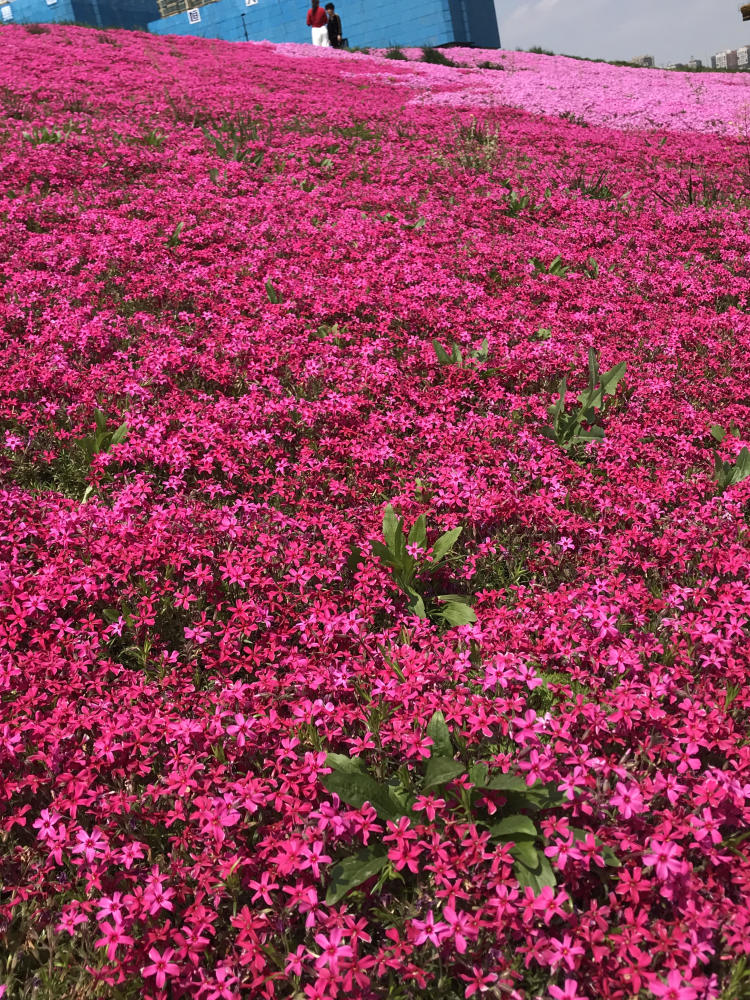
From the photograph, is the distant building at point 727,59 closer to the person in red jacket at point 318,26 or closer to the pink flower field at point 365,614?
the person in red jacket at point 318,26

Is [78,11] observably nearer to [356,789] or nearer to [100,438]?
[100,438]

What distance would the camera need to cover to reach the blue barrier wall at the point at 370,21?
65.1 meters

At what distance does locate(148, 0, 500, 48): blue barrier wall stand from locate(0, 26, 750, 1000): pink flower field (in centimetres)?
6834

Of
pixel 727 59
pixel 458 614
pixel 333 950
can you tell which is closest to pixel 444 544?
pixel 458 614

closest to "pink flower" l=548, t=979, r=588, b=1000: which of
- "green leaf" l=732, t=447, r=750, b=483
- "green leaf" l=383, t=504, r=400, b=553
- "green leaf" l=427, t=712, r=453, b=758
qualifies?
"green leaf" l=427, t=712, r=453, b=758

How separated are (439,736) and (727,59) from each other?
623 ft

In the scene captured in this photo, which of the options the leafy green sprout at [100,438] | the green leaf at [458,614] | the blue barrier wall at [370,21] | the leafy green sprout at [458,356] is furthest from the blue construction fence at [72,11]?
the green leaf at [458,614]

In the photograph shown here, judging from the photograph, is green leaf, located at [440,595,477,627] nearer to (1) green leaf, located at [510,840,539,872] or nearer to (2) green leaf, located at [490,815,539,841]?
(2) green leaf, located at [490,815,539,841]

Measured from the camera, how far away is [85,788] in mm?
3281

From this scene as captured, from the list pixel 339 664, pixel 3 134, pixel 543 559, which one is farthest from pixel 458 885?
pixel 3 134

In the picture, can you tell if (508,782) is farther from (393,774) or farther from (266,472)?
(266,472)

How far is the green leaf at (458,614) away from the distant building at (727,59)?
170m

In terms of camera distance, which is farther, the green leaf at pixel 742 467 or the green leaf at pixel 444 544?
the green leaf at pixel 742 467

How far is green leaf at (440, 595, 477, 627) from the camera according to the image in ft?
15.5
